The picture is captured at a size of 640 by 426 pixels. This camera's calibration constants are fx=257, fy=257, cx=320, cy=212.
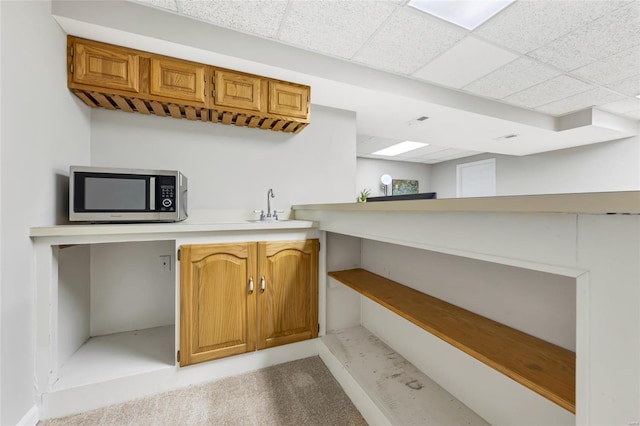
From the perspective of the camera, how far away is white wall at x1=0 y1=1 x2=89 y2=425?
114cm

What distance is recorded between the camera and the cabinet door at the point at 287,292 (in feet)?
5.76

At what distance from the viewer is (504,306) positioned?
116cm

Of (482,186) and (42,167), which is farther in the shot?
(482,186)

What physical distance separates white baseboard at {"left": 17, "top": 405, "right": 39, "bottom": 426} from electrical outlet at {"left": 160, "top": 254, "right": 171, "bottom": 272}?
3.18 feet

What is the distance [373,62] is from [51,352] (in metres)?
2.89

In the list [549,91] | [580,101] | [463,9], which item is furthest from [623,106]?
[463,9]

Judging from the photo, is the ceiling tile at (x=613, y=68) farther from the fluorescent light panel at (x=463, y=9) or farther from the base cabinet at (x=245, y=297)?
the base cabinet at (x=245, y=297)

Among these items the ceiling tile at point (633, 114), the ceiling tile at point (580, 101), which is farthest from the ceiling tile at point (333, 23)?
the ceiling tile at point (633, 114)

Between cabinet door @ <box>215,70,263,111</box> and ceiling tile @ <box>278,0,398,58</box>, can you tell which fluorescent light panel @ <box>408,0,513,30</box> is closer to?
ceiling tile @ <box>278,0,398,58</box>

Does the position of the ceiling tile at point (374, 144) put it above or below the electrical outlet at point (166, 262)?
above

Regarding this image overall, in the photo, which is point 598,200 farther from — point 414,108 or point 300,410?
point 414,108

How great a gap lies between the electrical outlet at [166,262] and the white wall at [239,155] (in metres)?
0.45

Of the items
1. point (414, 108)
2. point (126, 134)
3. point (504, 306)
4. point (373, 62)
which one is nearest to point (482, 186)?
point (414, 108)

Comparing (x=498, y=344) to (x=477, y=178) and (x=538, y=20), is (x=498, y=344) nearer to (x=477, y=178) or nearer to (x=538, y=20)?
(x=538, y=20)
